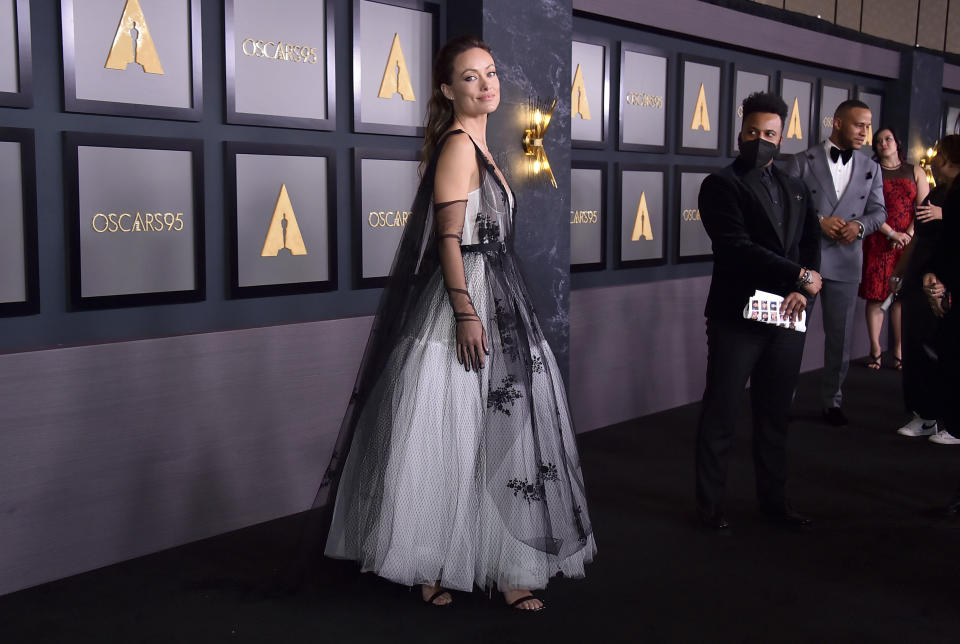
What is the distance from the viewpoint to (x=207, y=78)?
11.6 ft

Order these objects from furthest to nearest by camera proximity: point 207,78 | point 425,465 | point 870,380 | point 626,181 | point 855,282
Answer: point 870,380, point 626,181, point 855,282, point 207,78, point 425,465

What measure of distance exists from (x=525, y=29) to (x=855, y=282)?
2290 mm

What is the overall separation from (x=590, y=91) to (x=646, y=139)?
621 millimetres

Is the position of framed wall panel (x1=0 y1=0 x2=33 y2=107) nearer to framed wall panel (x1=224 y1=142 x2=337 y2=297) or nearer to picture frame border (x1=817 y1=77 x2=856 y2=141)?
framed wall panel (x1=224 y1=142 x2=337 y2=297)

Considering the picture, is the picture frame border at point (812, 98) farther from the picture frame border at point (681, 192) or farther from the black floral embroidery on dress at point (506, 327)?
the black floral embroidery on dress at point (506, 327)

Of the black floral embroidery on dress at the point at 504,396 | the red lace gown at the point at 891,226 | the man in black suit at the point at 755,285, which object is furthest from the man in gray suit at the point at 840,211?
the black floral embroidery on dress at the point at 504,396

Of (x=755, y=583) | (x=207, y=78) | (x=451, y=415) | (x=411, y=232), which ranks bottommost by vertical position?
(x=755, y=583)

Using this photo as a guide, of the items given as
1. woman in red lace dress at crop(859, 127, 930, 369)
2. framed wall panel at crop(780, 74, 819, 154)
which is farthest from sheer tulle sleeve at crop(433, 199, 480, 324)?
framed wall panel at crop(780, 74, 819, 154)

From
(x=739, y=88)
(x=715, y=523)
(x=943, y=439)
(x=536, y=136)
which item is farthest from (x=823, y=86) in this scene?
(x=715, y=523)

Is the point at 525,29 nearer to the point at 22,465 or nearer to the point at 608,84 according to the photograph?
the point at 608,84

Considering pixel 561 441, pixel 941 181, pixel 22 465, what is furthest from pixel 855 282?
pixel 22 465

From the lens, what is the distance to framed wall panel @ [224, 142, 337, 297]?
12.0 feet

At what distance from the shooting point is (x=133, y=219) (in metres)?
3.35

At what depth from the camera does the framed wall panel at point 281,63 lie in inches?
141
